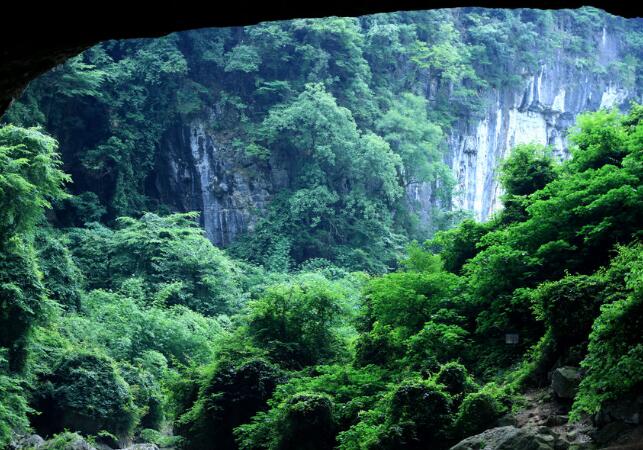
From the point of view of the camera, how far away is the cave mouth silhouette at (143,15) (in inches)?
177

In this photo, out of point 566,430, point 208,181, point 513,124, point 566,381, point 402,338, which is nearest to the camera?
point 566,430

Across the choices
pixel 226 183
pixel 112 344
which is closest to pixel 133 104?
pixel 226 183

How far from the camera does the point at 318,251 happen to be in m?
38.0

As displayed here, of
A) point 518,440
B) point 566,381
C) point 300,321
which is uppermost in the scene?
point 566,381

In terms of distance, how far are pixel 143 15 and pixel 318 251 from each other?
33.4m

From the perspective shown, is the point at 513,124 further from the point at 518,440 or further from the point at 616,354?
the point at 518,440

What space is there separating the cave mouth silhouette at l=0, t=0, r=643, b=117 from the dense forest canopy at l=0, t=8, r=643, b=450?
4248 millimetres

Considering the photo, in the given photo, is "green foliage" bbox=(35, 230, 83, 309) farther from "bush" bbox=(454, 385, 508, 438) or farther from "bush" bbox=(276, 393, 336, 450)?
"bush" bbox=(454, 385, 508, 438)

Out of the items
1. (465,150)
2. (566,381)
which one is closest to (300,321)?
(566,381)

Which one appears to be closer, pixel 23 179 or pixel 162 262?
pixel 23 179

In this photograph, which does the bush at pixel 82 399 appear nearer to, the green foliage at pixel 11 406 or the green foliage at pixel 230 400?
the green foliage at pixel 11 406

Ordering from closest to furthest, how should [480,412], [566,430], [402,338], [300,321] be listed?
[566,430] < [480,412] < [402,338] < [300,321]

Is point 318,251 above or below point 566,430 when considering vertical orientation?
below

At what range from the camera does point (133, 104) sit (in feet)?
121
